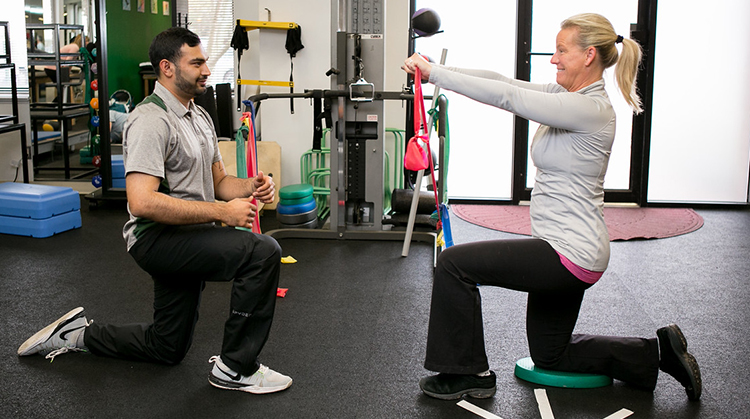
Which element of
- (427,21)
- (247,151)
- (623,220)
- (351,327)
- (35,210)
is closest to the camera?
(247,151)

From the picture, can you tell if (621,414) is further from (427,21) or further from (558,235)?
(427,21)

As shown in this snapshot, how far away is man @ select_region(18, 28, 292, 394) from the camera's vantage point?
2521mm

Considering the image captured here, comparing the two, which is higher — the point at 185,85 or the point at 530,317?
the point at 185,85

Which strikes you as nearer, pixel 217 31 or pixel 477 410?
pixel 477 410

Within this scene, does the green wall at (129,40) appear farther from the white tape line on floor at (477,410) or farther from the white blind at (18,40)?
the white tape line on floor at (477,410)

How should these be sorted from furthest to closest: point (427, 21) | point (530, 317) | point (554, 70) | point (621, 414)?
point (554, 70) < point (427, 21) < point (530, 317) < point (621, 414)

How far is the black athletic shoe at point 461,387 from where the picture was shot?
8.82 ft

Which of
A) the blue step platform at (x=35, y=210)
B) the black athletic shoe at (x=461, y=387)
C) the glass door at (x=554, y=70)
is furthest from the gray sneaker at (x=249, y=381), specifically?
the glass door at (x=554, y=70)

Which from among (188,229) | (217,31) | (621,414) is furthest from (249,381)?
(217,31)

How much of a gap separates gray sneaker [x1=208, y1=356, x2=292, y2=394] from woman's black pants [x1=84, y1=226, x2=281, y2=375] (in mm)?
34

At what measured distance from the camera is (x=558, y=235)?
97.7 inches

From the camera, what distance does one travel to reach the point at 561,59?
2455 millimetres

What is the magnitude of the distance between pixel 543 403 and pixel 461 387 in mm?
310

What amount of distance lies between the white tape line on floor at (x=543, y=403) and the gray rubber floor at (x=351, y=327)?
0.02 m
